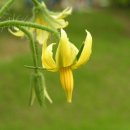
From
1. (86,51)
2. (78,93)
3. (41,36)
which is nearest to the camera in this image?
(86,51)

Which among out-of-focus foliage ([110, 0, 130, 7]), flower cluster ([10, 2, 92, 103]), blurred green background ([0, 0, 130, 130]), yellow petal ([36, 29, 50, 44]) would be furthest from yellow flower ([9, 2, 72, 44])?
out-of-focus foliage ([110, 0, 130, 7])

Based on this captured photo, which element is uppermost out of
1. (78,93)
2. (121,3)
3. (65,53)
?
(65,53)

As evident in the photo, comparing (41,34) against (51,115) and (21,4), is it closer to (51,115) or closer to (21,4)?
(51,115)

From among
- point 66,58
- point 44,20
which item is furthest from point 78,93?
point 66,58

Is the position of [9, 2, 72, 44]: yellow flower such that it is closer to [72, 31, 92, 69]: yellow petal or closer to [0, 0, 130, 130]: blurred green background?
[72, 31, 92, 69]: yellow petal

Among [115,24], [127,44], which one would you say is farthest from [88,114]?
[115,24]

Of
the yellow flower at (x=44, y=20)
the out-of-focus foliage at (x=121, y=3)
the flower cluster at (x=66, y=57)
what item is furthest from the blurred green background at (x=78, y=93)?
the flower cluster at (x=66, y=57)

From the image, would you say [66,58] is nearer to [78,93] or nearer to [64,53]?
[64,53]
